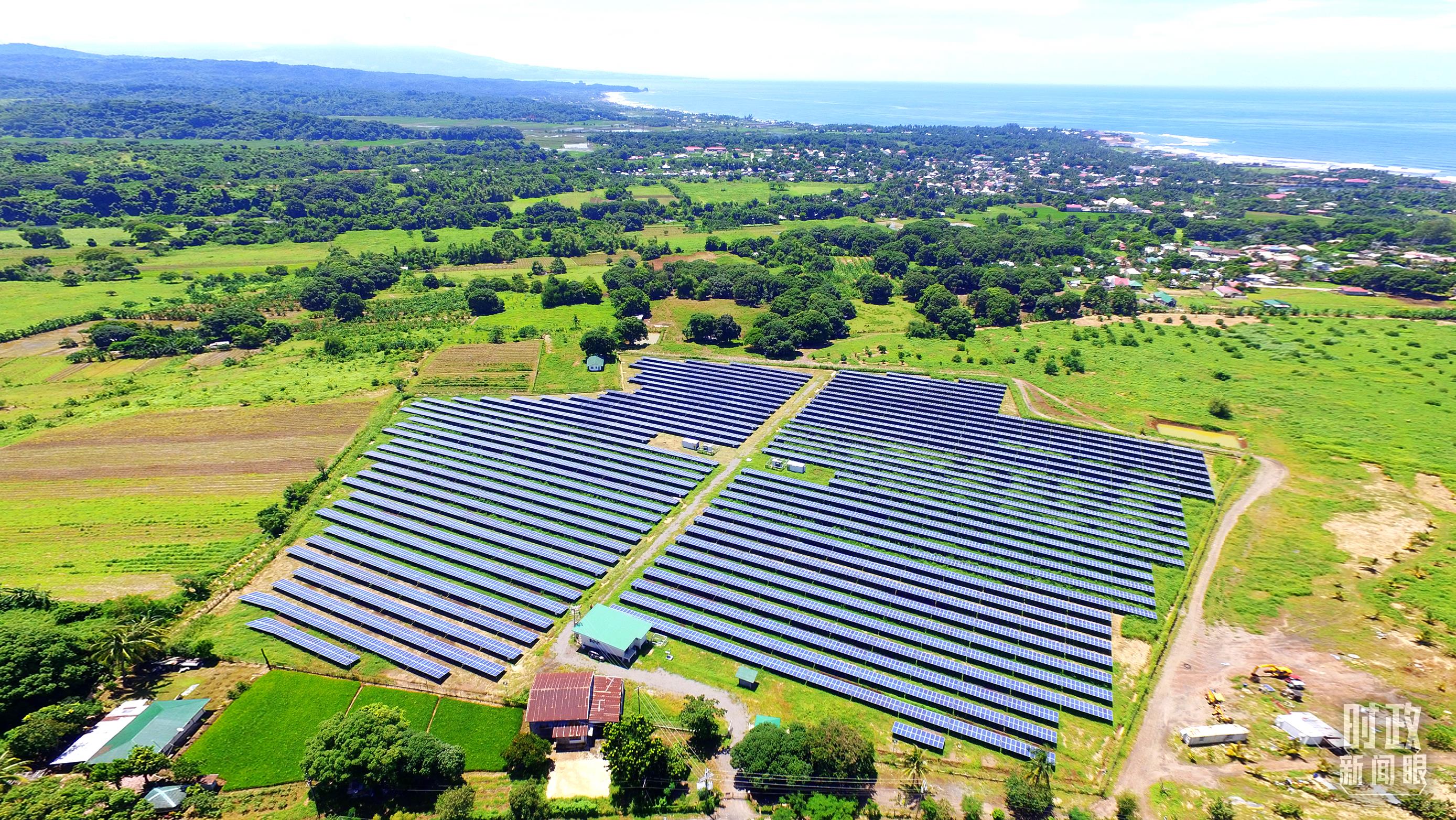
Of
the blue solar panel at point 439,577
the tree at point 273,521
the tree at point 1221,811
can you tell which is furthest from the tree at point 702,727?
the tree at point 273,521

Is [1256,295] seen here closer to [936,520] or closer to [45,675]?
[936,520]

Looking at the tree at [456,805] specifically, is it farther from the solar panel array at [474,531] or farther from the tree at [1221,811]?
the tree at [1221,811]

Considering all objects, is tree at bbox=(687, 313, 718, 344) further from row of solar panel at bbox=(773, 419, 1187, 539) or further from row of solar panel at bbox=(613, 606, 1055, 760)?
row of solar panel at bbox=(613, 606, 1055, 760)

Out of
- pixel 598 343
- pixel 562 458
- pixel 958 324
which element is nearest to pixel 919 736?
pixel 562 458

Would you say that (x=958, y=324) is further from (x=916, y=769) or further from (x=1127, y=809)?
(x=916, y=769)

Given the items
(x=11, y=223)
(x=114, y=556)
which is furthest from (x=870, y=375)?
(x=11, y=223)
